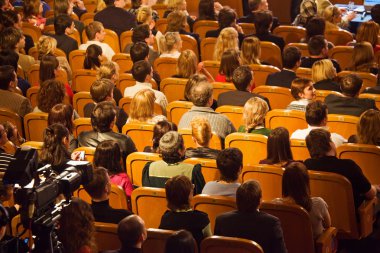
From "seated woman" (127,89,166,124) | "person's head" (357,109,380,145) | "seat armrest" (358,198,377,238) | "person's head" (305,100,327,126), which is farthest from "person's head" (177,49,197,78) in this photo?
"seat armrest" (358,198,377,238)

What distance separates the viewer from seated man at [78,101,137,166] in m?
7.55

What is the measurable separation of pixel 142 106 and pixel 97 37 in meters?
3.21

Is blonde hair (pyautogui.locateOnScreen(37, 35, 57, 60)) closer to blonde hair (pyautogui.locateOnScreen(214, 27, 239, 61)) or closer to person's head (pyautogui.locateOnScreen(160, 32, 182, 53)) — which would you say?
person's head (pyautogui.locateOnScreen(160, 32, 182, 53))

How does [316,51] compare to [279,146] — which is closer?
[279,146]

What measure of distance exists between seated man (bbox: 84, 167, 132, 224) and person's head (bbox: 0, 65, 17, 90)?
2.98 m

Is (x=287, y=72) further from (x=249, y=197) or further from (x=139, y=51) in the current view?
(x=249, y=197)

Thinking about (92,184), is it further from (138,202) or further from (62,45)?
(62,45)

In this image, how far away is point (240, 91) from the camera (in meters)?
8.76

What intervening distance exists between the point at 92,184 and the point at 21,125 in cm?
256

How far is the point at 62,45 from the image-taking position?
11.1 meters

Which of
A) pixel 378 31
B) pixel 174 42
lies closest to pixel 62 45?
pixel 174 42

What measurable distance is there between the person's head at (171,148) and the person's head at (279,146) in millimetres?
706

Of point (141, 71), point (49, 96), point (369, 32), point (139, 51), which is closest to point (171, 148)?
point (49, 96)

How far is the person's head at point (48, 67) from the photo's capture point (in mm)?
9336
